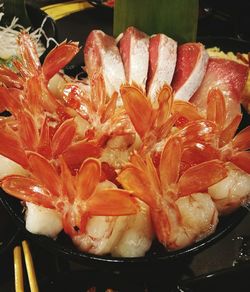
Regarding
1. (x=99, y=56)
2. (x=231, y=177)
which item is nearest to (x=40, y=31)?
(x=99, y=56)

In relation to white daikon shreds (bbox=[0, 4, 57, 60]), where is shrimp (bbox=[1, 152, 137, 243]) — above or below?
above

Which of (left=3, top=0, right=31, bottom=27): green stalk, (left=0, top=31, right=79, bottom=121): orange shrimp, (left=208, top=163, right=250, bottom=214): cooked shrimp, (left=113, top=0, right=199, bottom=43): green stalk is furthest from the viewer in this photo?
(left=3, top=0, right=31, bottom=27): green stalk

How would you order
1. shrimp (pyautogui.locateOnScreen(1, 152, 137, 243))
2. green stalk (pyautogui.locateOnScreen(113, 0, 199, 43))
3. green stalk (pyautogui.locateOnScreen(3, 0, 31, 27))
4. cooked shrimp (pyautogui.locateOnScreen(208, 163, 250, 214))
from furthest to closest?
green stalk (pyautogui.locateOnScreen(3, 0, 31, 27)) < green stalk (pyautogui.locateOnScreen(113, 0, 199, 43)) < cooked shrimp (pyautogui.locateOnScreen(208, 163, 250, 214)) < shrimp (pyautogui.locateOnScreen(1, 152, 137, 243))

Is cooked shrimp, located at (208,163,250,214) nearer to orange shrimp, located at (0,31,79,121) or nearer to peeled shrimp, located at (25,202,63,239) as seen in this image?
peeled shrimp, located at (25,202,63,239)

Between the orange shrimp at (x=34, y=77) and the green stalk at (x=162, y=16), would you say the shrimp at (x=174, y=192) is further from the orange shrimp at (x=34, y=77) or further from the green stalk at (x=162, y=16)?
the green stalk at (x=162, y=16)

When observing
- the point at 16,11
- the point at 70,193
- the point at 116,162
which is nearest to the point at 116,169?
the point at 116,162

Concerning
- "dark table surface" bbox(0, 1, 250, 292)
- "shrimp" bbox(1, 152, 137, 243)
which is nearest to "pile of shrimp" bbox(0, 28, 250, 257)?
"shrimp" bbox(1, 152, 137, 243)

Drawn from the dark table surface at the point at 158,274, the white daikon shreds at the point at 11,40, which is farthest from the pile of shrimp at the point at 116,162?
the white daikon shreds at the point at 11,40
